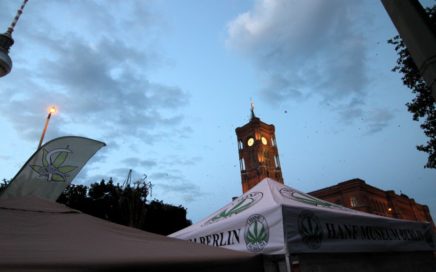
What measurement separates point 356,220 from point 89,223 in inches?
154

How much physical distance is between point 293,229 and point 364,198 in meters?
56.4

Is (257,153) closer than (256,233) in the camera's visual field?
No

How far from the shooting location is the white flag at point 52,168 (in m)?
4.43

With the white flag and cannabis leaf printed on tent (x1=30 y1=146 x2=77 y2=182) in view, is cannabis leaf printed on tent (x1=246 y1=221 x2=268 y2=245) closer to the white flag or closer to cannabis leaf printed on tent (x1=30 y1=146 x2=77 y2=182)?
the white flag

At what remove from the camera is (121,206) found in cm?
2002

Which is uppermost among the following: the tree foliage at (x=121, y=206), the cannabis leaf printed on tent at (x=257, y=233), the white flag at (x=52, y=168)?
the tree foliage at (x=121, y=206)

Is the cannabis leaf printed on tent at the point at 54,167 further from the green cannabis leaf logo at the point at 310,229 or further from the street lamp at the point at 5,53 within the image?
the green cannabis leaf logo at the point at 310,229

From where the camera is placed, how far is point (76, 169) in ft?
17.2

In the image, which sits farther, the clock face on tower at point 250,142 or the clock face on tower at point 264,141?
the clock face on tower at point 264,141

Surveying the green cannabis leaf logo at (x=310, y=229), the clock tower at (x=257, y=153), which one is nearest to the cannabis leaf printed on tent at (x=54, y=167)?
the green cannabis leaf logo at (x=310, y=229)

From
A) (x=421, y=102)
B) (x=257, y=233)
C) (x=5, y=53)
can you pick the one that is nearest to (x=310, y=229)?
(x=257, y=233)

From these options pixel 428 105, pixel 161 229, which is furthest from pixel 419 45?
pixel 161 229

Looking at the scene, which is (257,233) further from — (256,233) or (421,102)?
(421,102)

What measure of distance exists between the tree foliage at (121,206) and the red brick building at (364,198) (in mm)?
36707
